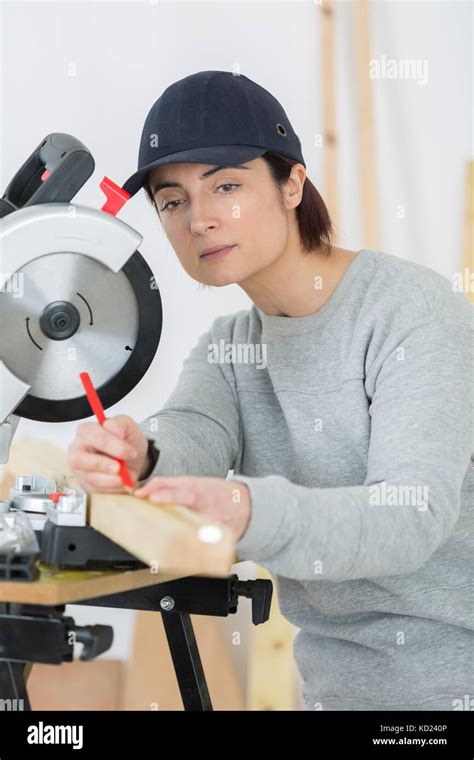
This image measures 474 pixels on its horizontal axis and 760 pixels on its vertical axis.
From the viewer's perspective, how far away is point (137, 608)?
3.93 ft

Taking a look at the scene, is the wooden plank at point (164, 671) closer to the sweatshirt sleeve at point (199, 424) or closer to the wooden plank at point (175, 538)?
the sweatshirt sleeve at point (199, 424)

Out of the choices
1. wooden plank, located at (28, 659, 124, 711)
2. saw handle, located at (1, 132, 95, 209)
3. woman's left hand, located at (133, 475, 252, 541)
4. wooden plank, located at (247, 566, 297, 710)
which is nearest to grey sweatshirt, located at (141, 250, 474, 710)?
woman's left hand, located at (133, 475, 252, 541)

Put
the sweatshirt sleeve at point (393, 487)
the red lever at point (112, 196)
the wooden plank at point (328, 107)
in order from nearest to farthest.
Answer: the sweatshirt sleeve at point (393, 487) → the red lever at point (112, 196) → the wooden plank at point (328, 107)

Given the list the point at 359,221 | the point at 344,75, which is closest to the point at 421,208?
the point at 359,221

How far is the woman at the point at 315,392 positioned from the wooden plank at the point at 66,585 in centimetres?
10

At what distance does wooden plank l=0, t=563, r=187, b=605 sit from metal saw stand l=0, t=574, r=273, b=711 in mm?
35

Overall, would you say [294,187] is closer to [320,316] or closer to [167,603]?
[320,316]

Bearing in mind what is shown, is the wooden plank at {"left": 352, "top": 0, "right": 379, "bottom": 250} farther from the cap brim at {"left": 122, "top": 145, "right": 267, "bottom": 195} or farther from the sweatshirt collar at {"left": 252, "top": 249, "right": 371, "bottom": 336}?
the cap brim at {"left": 122, "top": 145, "right": 267, "bottom": 195}

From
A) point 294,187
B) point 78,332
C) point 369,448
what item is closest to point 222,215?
point 294,187

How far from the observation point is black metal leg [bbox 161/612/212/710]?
4.12 feet

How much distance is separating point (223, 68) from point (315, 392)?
142 centimetres

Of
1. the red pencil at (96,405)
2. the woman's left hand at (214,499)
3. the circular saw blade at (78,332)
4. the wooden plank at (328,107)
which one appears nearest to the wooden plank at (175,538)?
the woman's left hand at (214,499)

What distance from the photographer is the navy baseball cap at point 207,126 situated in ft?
4.20
